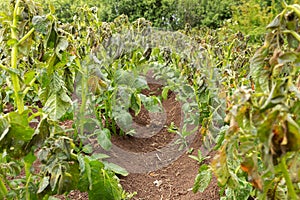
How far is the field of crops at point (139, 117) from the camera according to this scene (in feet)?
3.95

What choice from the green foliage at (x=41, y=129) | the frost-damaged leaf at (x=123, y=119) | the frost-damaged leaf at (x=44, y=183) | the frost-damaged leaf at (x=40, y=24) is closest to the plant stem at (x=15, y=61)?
the green foliage at (x=41, y=129)

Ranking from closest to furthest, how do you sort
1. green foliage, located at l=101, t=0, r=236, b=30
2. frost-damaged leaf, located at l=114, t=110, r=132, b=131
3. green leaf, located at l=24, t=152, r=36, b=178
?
green leaf, located at l=24, t=152, r=36, b=178
frost-damaged leaf, located at l=114, t=110, r=132, b=131
green foliage, located at l=101, t=0, r=236, b=30

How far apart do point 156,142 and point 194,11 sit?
22.6 feet

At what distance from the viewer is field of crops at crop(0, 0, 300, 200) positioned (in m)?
1.20

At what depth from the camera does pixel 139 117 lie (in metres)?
4.23

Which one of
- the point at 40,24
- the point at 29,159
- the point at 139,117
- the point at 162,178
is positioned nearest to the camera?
the point at 40,24

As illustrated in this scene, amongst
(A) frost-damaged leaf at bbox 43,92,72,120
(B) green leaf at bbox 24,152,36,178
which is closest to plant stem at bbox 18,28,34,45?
(A) frost-damaged leaf at bbox 43,92,72,120

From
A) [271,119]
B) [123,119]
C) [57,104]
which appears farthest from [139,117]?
[271,119]

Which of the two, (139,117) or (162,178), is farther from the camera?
(139,117)

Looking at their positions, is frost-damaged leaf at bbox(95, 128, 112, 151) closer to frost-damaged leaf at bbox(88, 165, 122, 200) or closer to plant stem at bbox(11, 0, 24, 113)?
frost-damaged leaf at bbox(88, 165, 122, 200)

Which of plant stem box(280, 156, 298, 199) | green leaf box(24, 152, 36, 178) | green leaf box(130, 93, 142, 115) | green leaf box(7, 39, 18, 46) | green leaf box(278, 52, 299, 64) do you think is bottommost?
green leaf box(130, 93, 142, 115)

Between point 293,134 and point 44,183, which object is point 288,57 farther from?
point 44,183

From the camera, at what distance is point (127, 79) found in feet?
11.5

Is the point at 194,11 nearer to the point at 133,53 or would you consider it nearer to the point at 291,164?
the point at 133,53
